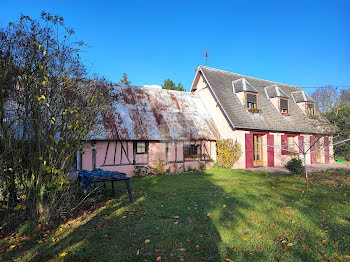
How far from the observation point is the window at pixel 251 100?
16.8 m

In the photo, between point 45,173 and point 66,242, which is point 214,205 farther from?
point 45,173

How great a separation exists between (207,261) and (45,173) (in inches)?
150

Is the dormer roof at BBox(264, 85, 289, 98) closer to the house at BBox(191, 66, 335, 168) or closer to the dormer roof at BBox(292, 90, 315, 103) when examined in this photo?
the house at BBox(191, 66, 335, 168)

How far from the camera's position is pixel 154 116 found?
46.7 ft

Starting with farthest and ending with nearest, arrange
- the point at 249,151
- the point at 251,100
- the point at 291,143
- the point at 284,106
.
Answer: the point at 284,106
the point at 291,143
the point at 251,100
the point at 249,151

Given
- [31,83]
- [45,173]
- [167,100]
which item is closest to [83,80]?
[31,83]

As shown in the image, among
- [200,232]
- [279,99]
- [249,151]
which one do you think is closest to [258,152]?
[249,151]

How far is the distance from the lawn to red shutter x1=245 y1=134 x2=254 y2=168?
292 inches

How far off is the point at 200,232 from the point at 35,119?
4082 mm

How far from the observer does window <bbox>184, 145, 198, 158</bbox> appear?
14.2 meters

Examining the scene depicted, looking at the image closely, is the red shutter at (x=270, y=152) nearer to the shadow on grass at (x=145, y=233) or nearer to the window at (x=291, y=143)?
the window at (x=291, y=143)

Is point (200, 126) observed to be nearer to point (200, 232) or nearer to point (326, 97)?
point (200, 232)

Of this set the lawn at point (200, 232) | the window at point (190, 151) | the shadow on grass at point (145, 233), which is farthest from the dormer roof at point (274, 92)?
the shadow on grass at point (145, 233)

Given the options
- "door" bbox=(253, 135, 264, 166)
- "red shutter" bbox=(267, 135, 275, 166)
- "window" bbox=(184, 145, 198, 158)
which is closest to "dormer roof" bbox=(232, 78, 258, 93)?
"door" bbox=(253, 135, 264, 166)
